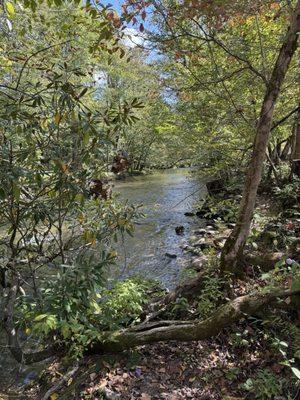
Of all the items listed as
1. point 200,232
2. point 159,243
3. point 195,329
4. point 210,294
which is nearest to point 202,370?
point 195,329

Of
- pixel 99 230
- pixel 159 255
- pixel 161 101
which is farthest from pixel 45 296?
pixel 161 101

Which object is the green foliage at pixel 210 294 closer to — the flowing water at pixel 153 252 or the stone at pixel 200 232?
the flowing water at pixel 153 252

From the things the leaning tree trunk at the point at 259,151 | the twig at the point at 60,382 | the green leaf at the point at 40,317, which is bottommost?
the twig at the point at 60,382

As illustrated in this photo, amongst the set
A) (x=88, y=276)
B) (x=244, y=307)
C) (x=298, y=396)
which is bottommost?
(x=298, y=396)

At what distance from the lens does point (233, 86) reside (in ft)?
22.5

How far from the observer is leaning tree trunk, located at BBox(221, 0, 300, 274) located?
3445 mm

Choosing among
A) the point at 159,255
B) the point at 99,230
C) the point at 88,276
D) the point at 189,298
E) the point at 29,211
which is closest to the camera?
the point at 88,276

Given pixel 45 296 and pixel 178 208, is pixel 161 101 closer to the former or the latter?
pixel 178 208

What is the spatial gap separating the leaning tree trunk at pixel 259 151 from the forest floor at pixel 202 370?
90cm

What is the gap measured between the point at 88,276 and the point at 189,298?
2.02 m

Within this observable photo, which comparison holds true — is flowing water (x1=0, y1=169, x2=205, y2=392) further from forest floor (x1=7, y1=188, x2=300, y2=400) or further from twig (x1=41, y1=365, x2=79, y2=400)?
twig (x1=41, y1=365, x2=79, y2=400)

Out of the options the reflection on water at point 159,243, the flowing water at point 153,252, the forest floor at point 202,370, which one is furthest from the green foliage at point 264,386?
the reflection on water at point 159,243

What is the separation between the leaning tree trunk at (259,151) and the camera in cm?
345

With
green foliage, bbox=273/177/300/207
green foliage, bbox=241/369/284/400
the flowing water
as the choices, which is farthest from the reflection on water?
green foliage, bbox=241/369/284/400
